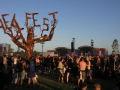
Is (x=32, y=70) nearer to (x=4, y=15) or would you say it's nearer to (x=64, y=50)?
(x=4, y=15)

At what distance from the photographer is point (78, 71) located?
27.4 ft

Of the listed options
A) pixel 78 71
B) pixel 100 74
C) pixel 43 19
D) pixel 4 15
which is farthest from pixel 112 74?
pixel 4 15

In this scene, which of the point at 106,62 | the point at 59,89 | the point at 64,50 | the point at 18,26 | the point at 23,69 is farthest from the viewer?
the point at 64,50

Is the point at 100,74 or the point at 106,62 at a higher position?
the point at 106,62

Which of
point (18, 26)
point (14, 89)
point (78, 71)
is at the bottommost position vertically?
point (14, 89)

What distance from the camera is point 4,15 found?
21031 mm

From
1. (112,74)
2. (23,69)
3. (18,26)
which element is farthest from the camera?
(18,26)

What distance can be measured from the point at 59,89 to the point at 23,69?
2450 millimetres

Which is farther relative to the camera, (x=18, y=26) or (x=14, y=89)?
(x=18, y=26)

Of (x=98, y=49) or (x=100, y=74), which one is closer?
(x=100, y=74)

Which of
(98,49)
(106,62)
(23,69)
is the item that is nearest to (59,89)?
(23,69)

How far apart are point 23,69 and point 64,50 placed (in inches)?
2069

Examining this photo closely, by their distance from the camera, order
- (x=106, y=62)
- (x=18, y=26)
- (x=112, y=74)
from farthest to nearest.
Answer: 1. (x=18, y=26)
2. (x=106, y=62)
3. (x=112, y=74)

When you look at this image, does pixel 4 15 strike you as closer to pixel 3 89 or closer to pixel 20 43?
pixel 20 43
